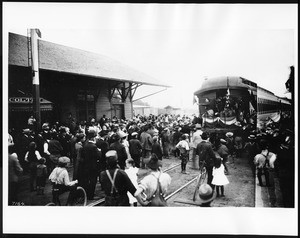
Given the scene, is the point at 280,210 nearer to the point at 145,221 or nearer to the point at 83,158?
the point at 145,221

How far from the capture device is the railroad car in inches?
93.7

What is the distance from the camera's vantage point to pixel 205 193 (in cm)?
201

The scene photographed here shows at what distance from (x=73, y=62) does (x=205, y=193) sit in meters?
2.41

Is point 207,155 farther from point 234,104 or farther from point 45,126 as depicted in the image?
point 45,126

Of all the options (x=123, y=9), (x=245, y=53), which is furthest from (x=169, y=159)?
(x=123, y=9)

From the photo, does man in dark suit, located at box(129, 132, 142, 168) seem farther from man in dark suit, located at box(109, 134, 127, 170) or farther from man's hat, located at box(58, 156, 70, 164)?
man's hat, located at box(58, 156, 70, 164)

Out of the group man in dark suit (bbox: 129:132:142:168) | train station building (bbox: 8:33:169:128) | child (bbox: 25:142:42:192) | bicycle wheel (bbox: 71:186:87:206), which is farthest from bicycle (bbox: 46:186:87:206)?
train station building (bbox: 8:33:169:128)

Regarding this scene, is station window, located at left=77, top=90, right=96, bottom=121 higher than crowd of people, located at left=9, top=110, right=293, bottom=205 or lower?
higher

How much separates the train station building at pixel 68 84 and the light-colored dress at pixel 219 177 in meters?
1.26

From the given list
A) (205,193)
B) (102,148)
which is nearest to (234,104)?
(205,193)

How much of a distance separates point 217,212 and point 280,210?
Answer: 696 mm

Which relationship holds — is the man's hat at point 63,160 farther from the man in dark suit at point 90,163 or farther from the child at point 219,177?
the child at point 219,177

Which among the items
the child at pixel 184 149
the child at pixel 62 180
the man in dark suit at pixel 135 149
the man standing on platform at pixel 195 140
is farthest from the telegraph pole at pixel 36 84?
the man standing on platform at pixel 195 140

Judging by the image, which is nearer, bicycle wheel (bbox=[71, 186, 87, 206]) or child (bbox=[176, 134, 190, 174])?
bicycle wheel (bbox=[71, 186, 87, 206])
